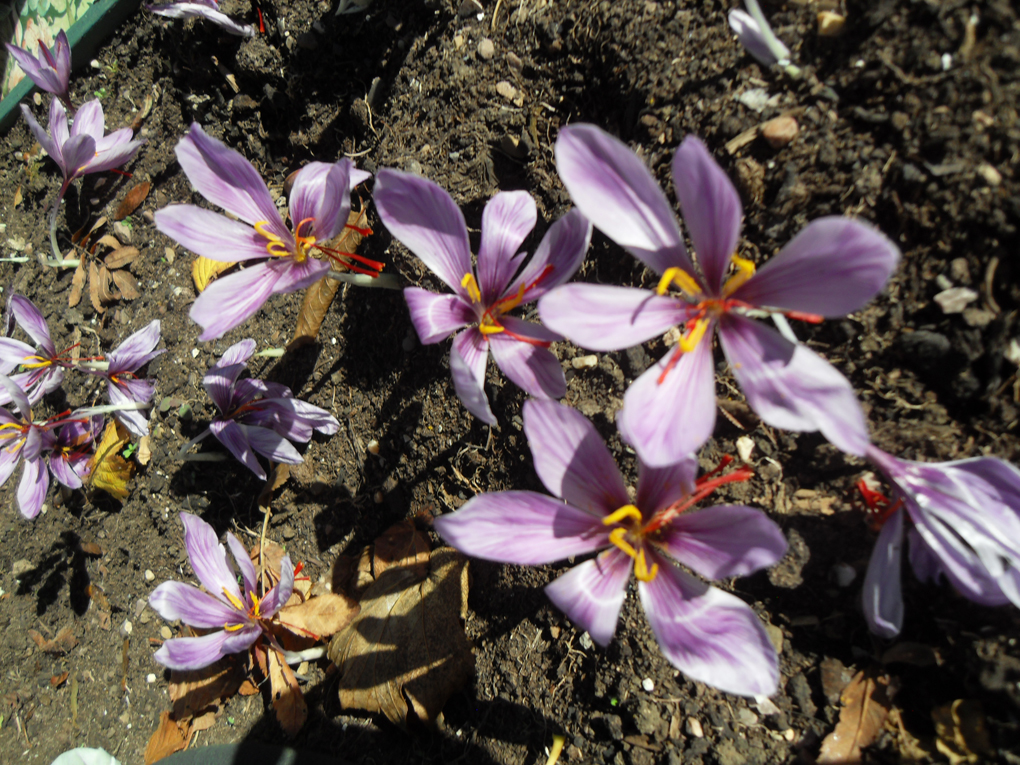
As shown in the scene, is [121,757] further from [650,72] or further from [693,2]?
[693,2]

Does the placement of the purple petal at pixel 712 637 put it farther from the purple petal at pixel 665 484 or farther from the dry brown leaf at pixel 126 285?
the dry brown leaf at pixel 126 285

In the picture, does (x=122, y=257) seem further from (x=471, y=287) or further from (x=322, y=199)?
(x=471, y=287)

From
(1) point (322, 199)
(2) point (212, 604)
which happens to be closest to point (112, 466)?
(2) point (212, 604)

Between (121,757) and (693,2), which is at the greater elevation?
(693,2)

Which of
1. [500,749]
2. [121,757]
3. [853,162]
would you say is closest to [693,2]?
[853,162]

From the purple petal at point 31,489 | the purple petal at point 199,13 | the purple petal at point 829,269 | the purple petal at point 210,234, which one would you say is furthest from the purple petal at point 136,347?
the purple petal at point 829,269

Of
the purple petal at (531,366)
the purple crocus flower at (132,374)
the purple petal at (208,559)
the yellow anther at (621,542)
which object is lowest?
the purple petal at (208,559)
